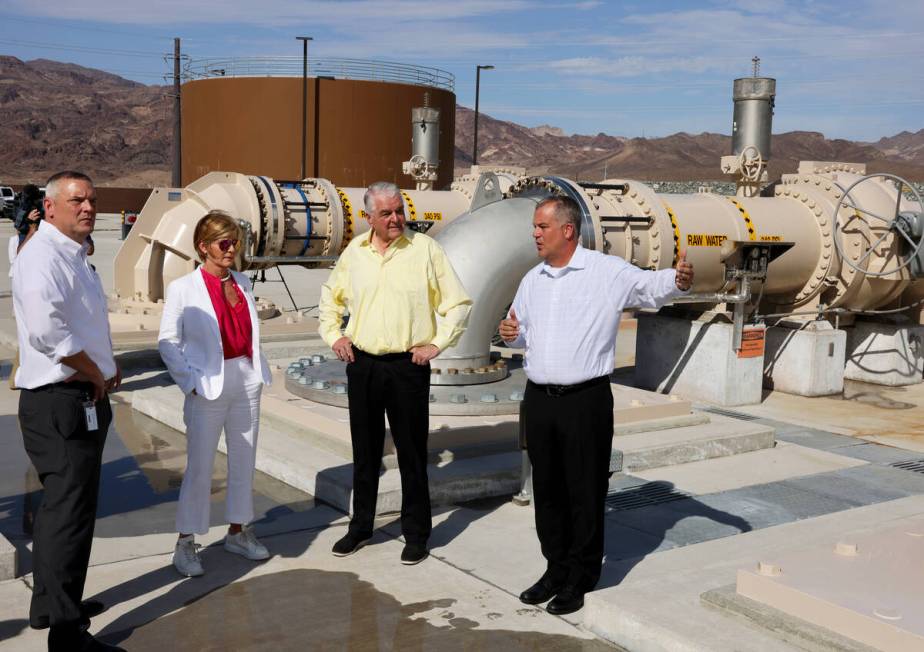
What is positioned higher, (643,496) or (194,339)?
(194,339)

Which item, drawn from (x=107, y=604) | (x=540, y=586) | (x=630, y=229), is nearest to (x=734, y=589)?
(x=540, y=586)

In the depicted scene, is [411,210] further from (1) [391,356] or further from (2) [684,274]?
→ (2) [684,274]

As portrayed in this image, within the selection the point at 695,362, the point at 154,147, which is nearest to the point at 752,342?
the point at 695,362

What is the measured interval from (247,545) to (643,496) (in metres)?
2.53

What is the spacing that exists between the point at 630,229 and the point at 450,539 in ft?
15.7

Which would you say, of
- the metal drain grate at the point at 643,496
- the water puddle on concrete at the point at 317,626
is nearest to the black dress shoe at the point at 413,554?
the water puddle on concrete at the point at 317,626

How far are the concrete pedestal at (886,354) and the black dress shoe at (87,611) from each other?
8818mm

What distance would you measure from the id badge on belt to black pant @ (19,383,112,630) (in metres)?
0.02

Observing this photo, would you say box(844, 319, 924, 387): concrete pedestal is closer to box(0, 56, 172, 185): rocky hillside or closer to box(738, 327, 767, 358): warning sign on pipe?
box(738, 327, 767, 358): warning sign on pipe

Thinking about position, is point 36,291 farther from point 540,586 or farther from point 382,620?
point 540,586

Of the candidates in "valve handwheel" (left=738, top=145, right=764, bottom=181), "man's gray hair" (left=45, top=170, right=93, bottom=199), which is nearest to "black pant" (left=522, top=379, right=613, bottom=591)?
"man's gray hair" (left=45, top=170, right=93, bottom=199)

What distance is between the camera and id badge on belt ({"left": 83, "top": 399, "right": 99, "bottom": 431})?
3767 mm

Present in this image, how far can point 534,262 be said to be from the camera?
7387 millimetres

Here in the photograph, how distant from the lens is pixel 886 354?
10.8 metres
